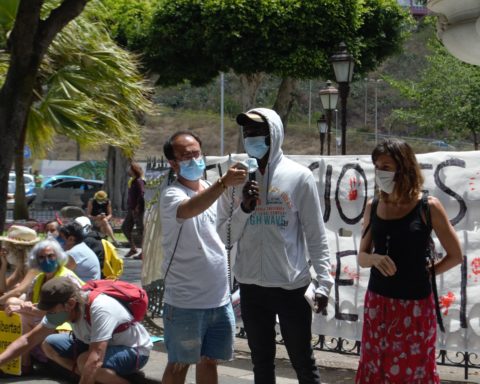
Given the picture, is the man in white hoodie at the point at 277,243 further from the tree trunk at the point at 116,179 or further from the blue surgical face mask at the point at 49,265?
the tree trunk at the point at 116,179

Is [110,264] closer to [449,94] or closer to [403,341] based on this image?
[403,341]

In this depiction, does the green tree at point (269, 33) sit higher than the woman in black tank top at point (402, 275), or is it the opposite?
the green tree at point (269, 33)

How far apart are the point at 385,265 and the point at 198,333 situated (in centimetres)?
116

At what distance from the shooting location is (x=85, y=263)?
759cm

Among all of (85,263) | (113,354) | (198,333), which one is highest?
(85,263)

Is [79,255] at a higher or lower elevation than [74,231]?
lower

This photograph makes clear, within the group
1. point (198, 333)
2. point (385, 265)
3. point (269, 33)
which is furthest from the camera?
point (269, 33)

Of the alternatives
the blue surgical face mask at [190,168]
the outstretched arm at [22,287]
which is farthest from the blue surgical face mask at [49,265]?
the blue surgical face mask at [190,168]

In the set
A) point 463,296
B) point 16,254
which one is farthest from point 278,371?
point 16,254

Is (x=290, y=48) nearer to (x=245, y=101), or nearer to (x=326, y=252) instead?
(x=245, y=101)

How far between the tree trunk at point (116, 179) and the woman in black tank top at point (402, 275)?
912 inches

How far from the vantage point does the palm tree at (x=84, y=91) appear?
48.4 feet

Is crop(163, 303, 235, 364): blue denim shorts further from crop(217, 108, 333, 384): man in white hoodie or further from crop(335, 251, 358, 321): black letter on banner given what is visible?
crop(335, 251, 358, 321): black letter on banner

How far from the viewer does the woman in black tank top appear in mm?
4484
